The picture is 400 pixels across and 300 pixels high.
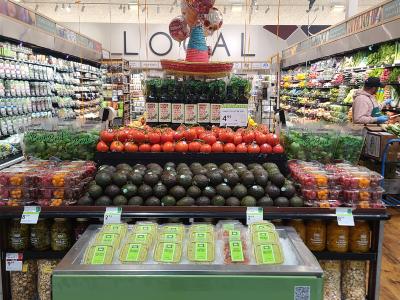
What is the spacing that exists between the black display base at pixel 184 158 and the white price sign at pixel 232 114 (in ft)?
3.38

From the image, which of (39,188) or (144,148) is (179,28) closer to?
(144,148)

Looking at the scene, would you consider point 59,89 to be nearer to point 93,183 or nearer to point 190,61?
point 190,61

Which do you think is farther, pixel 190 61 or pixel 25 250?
pixel 190 61

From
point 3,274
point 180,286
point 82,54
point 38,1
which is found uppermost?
point 38,1

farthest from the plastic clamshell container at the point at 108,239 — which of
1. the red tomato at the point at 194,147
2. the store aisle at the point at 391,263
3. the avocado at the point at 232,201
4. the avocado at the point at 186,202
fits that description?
the store aisle at the point at 391,263

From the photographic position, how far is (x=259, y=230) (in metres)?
2.15

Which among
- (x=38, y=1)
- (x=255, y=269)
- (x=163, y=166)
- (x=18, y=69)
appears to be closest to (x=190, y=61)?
(x=163, y=166)

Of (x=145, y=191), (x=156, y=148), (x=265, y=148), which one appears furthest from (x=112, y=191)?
(x=265, y=148)

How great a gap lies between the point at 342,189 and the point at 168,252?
1327 millimetres

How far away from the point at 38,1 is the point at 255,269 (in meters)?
17.7

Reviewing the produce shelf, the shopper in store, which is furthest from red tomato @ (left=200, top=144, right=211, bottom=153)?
the shopper in store

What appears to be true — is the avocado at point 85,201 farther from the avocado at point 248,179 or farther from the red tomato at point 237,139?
the red tomato at point 237,139

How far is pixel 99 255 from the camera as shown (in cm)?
189

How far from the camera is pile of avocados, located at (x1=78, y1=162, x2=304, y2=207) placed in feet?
8.54
